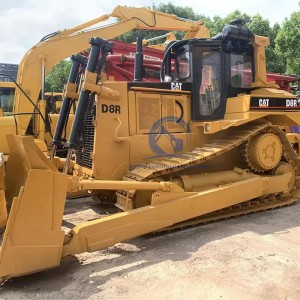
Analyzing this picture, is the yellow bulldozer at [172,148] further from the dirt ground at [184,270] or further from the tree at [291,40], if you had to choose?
the tree at [291,40]

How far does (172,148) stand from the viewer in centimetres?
567

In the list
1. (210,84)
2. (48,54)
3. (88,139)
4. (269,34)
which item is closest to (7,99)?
(48,54)

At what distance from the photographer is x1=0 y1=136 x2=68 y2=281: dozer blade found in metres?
3.49

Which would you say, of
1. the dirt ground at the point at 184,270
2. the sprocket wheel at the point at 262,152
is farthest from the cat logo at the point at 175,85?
the dirt ground at the point at 184,270

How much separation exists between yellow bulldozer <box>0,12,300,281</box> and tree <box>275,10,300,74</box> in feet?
39.6

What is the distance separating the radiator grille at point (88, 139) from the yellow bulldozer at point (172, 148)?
0.02 m

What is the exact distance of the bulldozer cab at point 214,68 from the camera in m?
5.79

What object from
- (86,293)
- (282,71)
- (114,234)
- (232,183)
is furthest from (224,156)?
(282,71)

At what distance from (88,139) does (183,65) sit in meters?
1.96

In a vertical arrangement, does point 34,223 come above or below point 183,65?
below

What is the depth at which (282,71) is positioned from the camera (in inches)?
814

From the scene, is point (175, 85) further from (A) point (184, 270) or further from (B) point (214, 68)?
(A) point (184, 270)

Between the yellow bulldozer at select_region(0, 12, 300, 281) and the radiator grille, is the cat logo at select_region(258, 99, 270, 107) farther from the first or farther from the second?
the radiator grille

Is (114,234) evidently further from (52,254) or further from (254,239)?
(254,239)
